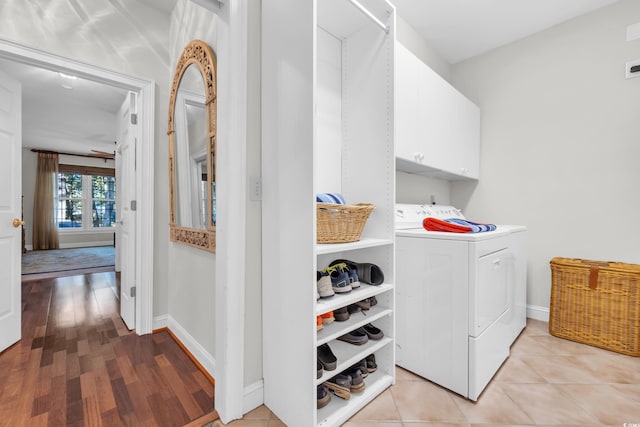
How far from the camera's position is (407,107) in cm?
198

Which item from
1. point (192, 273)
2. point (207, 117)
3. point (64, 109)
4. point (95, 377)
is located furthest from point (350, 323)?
point (64, 109)

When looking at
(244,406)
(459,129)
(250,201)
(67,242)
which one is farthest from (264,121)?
(67,242)

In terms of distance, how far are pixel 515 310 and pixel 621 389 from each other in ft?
1.97

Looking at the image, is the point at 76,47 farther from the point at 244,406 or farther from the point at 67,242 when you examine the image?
the point at 67,242

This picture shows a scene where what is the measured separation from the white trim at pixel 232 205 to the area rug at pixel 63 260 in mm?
4911

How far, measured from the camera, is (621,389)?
1526 mm

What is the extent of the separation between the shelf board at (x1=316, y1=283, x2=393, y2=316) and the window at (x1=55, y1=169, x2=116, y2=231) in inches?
339

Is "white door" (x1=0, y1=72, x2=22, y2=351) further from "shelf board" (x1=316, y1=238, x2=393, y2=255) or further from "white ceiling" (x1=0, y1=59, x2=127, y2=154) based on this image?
"shelf board" (x1=316, y1=238, x2=393, y2=255)

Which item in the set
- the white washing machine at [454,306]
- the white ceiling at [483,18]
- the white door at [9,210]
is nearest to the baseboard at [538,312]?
the white washing machine at [454,306]

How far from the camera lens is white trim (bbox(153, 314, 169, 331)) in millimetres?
2225

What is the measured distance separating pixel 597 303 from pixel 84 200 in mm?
9927

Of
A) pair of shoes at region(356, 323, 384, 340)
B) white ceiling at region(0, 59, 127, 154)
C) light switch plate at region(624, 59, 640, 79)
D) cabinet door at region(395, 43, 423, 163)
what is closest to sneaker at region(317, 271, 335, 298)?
pair of shoes at region(356, 323, 384, 340)

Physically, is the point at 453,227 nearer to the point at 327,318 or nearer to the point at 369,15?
the point at 327,318

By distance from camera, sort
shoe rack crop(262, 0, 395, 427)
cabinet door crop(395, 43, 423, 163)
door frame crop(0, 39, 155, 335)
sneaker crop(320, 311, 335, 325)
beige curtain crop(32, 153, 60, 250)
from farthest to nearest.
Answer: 1. beige curtain crop(32, 153, 60, 250)
2. door frame crop(0, 39, 155, 335)
3. cabinet door crop(395, 43, 423, 163)
4. sneaker crop(320, 311, 335, 325)
5. shoe rack crop(262, 0, 395, 427)
